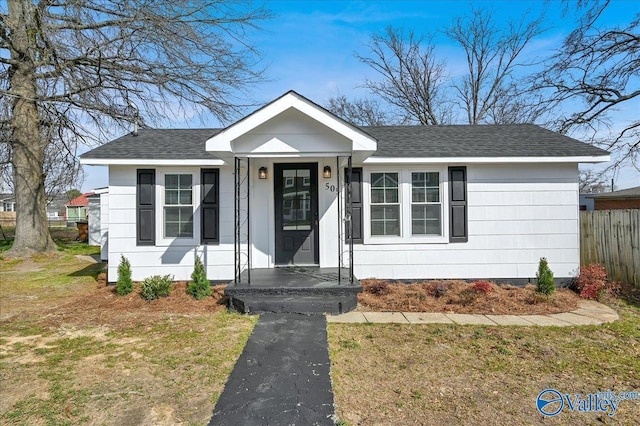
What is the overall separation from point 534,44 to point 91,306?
83.6 feet

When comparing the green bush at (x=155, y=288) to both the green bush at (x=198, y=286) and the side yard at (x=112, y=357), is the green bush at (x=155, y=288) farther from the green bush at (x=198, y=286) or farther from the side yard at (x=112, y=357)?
the green bush at (x=198, y=286)

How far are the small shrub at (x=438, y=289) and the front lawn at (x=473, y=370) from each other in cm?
134

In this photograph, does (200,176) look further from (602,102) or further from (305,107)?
A: (602,102)

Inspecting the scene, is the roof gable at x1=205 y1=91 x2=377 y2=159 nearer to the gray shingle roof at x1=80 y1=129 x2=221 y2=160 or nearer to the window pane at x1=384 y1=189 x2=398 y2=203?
the gray shingle roof at x1=80 y1=129 x2=221 y2=160

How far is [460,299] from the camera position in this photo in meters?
6.11

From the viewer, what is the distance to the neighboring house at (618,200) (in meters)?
19.8

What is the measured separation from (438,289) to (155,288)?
17.1 feet

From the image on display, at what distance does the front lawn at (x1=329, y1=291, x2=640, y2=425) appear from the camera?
2.80 meters

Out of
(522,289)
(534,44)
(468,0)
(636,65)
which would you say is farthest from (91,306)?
(534,44)

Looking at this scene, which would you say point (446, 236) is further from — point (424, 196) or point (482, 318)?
point (482, 318)

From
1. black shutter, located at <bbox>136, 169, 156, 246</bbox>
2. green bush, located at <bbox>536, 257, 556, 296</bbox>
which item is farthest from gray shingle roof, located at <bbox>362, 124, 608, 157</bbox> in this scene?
black shutter, located at <bbox>136, 169, 156, 246</bbox>

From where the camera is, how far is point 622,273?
720cm

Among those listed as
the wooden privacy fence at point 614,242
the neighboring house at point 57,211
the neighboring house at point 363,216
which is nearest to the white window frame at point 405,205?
the neighboring house at point 363,216

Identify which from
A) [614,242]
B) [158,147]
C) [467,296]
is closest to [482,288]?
[467,296]
